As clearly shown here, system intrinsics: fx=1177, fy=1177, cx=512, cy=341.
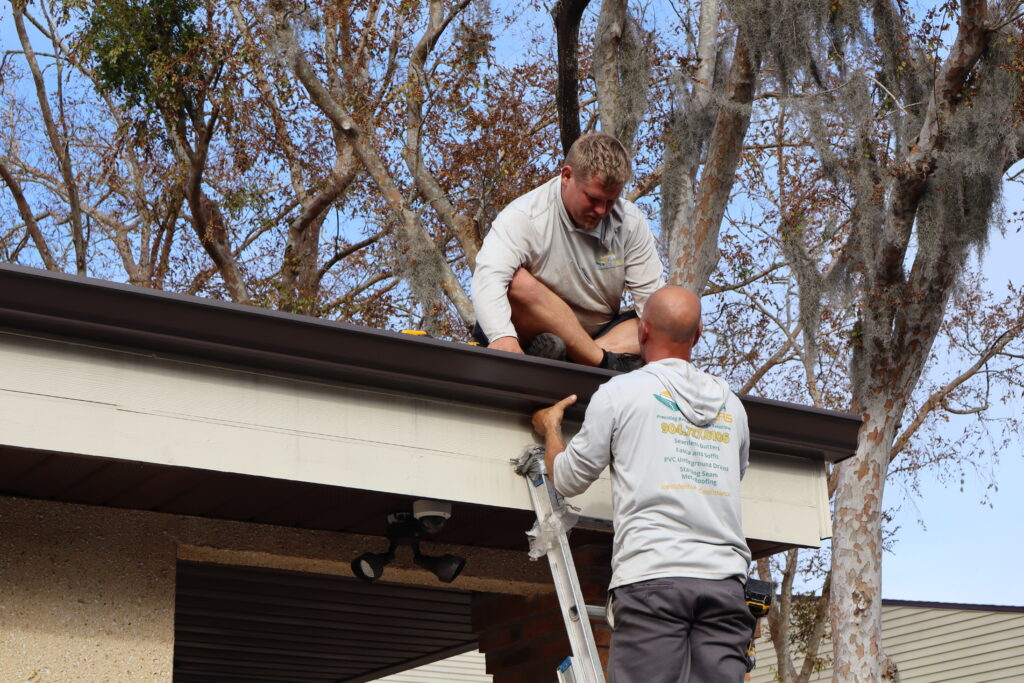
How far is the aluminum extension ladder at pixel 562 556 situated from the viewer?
11.7 feet

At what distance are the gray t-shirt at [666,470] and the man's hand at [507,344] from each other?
66 cm

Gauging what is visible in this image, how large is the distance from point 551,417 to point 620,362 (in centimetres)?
58

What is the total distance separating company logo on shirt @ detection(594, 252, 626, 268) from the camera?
4707mm

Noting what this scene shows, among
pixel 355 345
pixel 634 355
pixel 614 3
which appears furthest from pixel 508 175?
pixel 355 345

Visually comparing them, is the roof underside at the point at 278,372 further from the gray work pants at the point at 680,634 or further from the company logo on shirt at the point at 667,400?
the gray work pants at the point at 680,634

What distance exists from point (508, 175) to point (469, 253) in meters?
2.32

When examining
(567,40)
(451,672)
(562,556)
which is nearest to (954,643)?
(451,672)

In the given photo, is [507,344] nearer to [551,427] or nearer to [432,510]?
[551,427]

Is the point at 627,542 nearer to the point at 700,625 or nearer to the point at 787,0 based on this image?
the point at 700,625

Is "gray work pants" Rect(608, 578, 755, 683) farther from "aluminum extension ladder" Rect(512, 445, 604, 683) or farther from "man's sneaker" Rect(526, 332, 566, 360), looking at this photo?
"man's sneaker" Rect(526, 332, 566, 360)

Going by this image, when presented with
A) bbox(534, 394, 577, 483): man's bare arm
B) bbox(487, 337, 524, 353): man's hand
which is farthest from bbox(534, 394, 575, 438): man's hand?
bbox(487, 337, 524, 353): man's hand

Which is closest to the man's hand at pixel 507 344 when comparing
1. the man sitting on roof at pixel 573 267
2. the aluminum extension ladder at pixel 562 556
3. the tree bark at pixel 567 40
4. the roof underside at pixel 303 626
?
the man sitting on roof at pixel 573 267

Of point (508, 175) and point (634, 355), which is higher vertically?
point (508, 175)

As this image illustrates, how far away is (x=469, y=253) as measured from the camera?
13.2 meters
